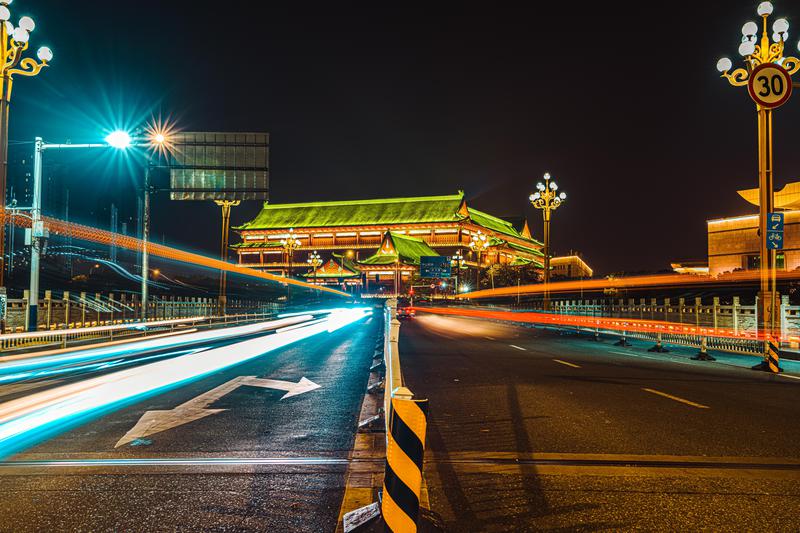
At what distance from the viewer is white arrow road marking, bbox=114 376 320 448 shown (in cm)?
768

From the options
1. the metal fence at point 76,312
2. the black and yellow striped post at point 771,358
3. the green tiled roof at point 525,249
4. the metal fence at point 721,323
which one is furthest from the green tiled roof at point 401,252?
the black and yellow striped post at point 771,358

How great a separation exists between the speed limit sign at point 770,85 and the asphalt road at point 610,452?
744 centimetres

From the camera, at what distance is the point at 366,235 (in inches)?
5157

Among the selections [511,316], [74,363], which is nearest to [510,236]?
[511,316]

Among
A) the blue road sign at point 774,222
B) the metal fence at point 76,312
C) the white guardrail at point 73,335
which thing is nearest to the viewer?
the white guardrail at point 73,335

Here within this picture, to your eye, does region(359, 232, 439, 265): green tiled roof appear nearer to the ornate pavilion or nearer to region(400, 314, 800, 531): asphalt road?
the ornate pavilion

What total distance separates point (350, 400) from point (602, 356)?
37.2ft

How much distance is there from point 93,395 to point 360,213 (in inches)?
4895

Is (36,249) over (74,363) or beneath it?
over

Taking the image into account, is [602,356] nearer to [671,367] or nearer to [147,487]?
[671,367]

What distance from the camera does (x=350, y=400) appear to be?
33.3ft

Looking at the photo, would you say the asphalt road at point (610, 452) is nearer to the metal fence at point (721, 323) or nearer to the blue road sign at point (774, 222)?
the blue road sign at point (774, 222)

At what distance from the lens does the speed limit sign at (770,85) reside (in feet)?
52.9

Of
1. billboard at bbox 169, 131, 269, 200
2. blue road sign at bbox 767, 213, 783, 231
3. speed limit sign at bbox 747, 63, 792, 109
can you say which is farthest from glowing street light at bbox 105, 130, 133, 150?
blue road sign at bbox 767, 213, 783, 231
